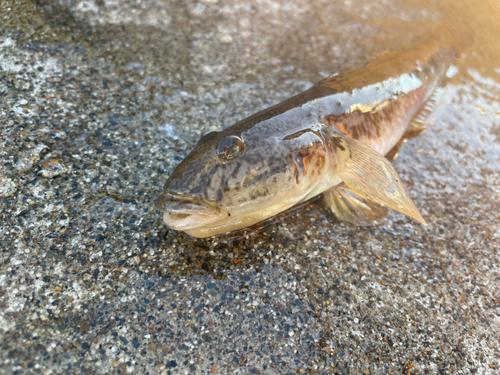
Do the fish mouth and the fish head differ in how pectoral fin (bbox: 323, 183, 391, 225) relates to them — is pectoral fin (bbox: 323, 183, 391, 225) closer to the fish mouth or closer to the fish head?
the fish head

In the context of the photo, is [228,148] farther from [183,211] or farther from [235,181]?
[183,211]

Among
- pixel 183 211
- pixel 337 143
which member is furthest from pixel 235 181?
pixel 337 143

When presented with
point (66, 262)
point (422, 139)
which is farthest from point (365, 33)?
point (66, 262)

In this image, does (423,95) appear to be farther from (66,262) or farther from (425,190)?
(66,262)

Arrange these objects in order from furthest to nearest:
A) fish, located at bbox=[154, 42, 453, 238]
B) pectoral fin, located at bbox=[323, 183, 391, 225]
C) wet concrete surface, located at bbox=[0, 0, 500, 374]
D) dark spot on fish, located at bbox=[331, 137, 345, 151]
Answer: pectoral fin, located at bbox=[323, 183, 391, 225], dark spot on fish, located at bbox=[331, 137, 345, 151], fish, located at bbox=[154, 42, 453, 238], wet concrete surface, located at bbox=[0, 0, 500, 374]

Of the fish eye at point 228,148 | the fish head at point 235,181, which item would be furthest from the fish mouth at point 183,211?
the fish eye at point 228,148

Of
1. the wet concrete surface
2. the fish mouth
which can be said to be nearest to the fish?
the fish mouth

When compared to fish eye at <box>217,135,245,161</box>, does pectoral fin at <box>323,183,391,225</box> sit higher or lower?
lower
